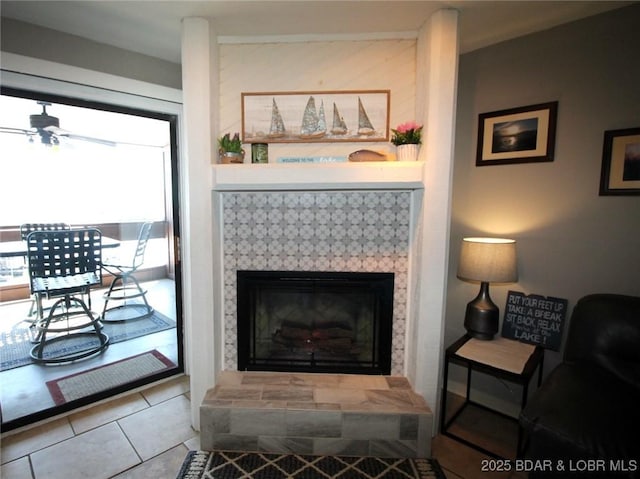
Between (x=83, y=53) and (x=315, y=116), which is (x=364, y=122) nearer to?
(x=315, y=116)

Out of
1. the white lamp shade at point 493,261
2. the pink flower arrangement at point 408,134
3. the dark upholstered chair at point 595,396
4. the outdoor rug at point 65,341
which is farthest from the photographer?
the outdoor rug at point 65,341

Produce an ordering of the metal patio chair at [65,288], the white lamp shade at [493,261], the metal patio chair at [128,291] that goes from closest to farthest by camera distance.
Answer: the white lamp shade at [493,261], the metal patio chair at [65,288], the metal patio chair at [128,291]

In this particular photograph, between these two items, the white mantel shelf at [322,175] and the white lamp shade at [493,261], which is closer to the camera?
the white mantel shelf at [322,175]

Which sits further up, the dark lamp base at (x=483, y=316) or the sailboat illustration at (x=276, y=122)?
the sailboat illustration at (x=276, y=122)

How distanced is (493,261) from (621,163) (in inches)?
32.4

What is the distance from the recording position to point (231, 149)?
1807 millimetres

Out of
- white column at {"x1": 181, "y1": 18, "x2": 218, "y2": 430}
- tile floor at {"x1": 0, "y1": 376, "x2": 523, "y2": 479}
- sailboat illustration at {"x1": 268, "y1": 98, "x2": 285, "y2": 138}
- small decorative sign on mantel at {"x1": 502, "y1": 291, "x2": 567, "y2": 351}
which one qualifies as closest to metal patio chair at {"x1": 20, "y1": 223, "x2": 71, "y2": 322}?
tile floor at {"x1": 0, "y1": 376, "x2": 523, "y2": 479}

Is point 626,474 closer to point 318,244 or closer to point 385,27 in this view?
point 318,244

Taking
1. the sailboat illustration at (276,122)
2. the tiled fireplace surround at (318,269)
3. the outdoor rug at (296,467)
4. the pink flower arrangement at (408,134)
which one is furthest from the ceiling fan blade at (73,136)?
the outdoor rug at (296,467)

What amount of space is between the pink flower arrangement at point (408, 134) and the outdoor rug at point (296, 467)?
5.85 feet

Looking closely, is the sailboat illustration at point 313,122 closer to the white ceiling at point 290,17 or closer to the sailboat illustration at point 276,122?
the sailboat illustration at point 276,122

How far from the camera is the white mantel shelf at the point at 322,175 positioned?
1.71 meters

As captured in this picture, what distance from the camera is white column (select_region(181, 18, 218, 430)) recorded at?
174 cm

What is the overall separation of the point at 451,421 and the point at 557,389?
32.6 inches
